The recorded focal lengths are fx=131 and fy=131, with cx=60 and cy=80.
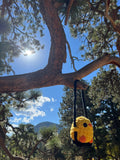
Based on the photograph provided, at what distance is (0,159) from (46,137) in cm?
256


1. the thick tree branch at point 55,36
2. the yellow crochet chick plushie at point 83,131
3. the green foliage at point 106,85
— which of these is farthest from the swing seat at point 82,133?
the green foliage at point 106,85

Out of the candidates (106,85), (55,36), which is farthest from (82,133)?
(106,85)

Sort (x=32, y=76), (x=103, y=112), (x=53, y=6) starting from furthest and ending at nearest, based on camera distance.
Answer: (x=103, y=112) → (x=53, y=6) → (x=32, y=76)

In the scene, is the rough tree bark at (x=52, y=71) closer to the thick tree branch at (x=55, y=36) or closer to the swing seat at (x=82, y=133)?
the thick tree branch at (x=55, y=36)

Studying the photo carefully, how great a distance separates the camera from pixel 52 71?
1.81 m

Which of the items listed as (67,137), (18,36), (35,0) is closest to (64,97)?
(67,137)

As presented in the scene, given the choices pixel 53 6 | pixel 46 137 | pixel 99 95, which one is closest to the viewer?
pixel 53 6

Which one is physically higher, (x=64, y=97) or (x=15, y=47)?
(x=64, y=97)

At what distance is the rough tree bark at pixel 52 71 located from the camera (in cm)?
168

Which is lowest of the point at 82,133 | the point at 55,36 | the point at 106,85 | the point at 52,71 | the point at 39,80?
the point at 82,133

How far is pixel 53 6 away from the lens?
6.59 ft

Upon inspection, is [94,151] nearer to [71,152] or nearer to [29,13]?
[71,152]

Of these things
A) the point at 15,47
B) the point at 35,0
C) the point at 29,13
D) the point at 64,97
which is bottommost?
the point at 15,47

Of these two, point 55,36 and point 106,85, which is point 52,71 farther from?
point 106,85
